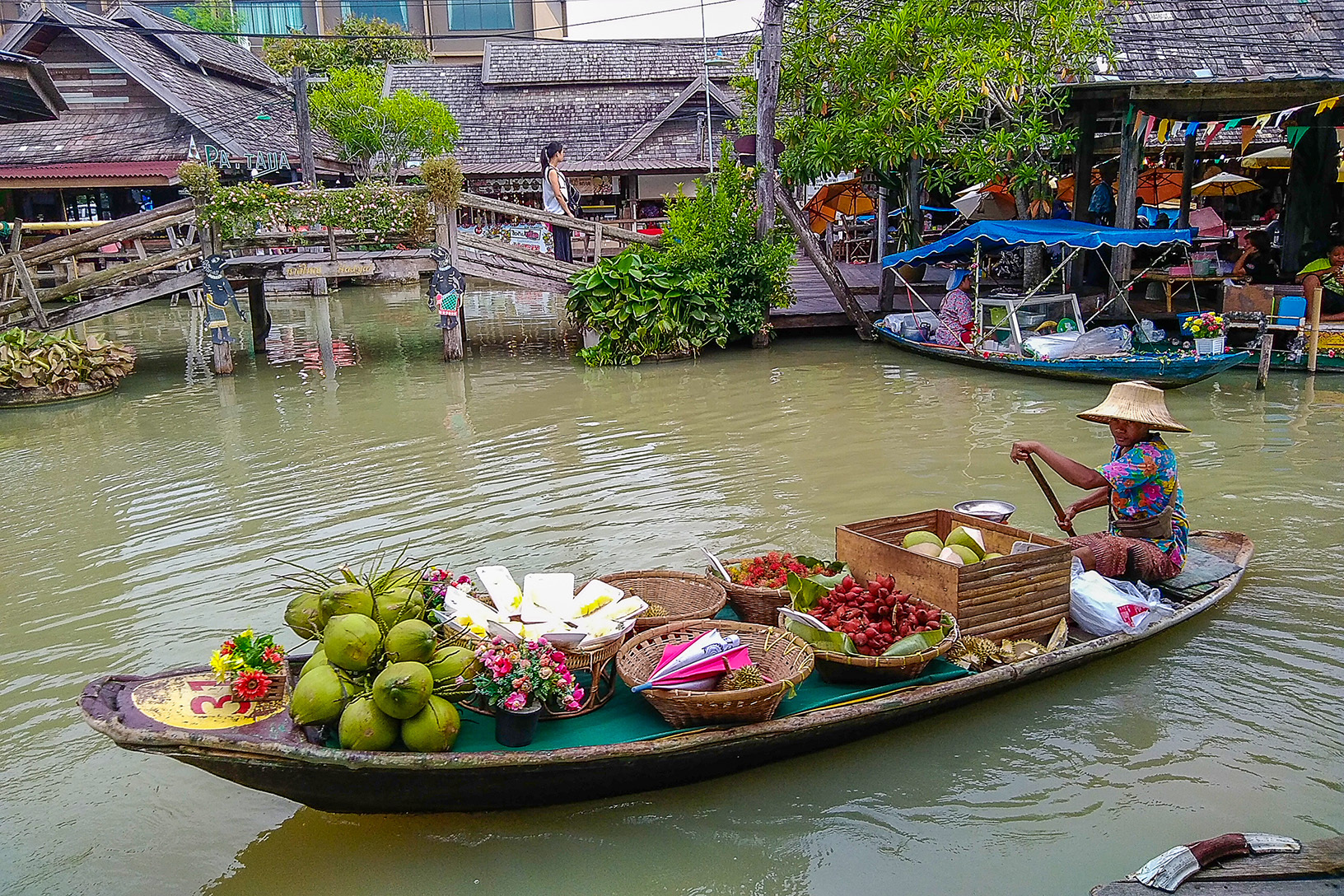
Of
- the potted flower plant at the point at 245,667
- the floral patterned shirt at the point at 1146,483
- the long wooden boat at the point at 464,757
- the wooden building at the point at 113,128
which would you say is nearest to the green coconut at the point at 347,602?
the potted flower plant at the point at 245,667

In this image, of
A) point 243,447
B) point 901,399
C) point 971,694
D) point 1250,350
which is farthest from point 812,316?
point 971,694

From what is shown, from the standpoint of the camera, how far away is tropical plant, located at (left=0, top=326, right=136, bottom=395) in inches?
489

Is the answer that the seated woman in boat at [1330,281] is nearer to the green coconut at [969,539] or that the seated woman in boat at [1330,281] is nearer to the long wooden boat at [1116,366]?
the long wooden boat at [1116,366]

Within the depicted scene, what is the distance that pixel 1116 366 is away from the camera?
11.6 meters

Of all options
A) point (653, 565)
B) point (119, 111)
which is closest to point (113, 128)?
point (119, 111)

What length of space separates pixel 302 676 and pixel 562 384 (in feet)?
31.5

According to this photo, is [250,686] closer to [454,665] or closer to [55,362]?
[454,665]

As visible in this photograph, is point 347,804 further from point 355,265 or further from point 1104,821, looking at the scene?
point 355,265

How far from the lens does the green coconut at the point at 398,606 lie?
13.5ft

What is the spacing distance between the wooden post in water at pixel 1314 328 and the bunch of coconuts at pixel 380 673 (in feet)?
38.4

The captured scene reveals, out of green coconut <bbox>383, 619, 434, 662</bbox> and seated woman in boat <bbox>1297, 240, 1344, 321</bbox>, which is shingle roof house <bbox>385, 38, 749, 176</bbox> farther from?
green coconut <bbox>383, 619, 434, 662</bbox>

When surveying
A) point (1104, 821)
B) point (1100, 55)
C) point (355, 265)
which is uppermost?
point (1100, 55)

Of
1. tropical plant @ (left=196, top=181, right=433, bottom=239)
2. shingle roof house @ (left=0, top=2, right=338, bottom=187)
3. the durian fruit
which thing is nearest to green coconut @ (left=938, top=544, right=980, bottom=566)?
the durian fruit

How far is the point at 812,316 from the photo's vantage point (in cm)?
1639
